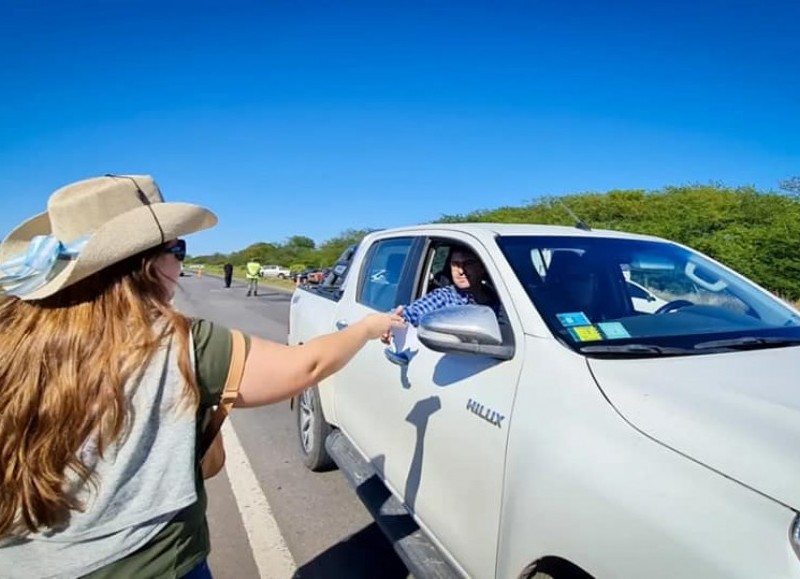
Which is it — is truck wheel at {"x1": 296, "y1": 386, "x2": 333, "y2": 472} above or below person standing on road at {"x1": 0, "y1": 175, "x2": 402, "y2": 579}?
below

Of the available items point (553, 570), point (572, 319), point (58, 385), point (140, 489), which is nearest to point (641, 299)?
point (572, 319)

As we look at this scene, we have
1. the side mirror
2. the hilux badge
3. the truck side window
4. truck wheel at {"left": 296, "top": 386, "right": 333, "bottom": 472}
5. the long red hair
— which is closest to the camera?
the long red hair

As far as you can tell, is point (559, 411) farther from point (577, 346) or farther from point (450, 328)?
point (450, 328)

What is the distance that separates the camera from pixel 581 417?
5.55ft

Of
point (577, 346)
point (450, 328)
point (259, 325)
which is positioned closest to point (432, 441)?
point (450, 328)

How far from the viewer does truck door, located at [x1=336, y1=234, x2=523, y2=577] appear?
1.99m

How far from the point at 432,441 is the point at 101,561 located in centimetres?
139

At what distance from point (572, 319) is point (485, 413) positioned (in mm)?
528

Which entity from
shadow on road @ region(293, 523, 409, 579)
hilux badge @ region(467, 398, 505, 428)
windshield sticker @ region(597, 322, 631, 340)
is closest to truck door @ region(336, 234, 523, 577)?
hilux badge @ region(467, 398, 505, 428)

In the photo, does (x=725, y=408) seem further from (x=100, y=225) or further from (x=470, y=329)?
(x=100, y=225)

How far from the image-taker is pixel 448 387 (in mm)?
2375

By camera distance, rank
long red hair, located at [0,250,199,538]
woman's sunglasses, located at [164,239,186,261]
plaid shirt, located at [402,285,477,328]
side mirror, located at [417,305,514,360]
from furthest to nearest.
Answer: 1. plaid shirt, located at [402,285,477,328]
2. side mirror, located at [417,305,514,360]
3. woman's sunglasses, located at [164,239,186,261]
4. long red hair, located at [0,250,199,538]

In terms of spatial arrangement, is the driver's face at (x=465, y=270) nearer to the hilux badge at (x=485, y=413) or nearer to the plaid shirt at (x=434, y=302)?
the plaid shirt at (x=434, y=302)

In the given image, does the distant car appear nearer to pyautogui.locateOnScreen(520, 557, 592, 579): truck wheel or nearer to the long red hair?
pyautogui.locateOnScreen(520, 557, 592, 579): truck wheel
